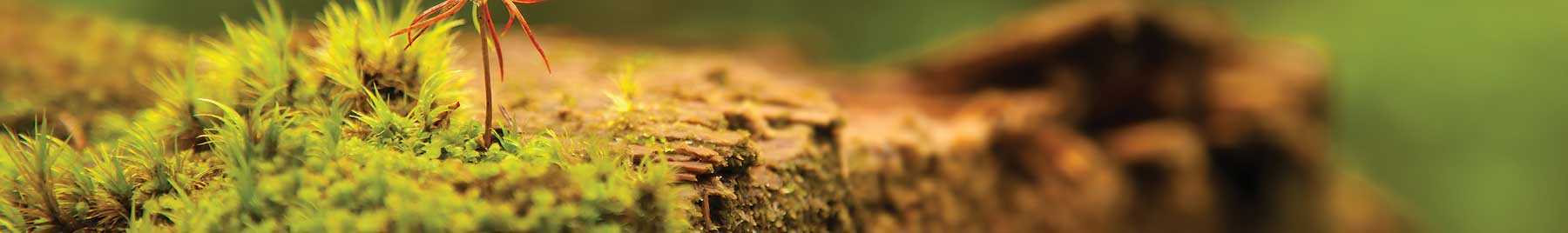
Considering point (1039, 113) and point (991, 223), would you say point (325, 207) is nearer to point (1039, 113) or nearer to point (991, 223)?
point (991, 223)

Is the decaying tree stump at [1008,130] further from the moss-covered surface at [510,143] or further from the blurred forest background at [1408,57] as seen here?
the blurred forest background at [1408,57]

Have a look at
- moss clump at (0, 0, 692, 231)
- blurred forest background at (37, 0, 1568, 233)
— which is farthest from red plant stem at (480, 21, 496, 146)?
blurred forest background at (37, 0, 1568, 233)

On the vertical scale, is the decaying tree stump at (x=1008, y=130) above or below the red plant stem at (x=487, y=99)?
above

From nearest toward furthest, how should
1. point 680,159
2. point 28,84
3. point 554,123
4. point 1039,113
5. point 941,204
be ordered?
point 680,159 < point 554,123 < point 941,204 < point 28,84 < point 1039,113

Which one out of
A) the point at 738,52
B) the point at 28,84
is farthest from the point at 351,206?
the point at 738,52

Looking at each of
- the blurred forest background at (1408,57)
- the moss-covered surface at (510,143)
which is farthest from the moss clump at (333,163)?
the blurred forest background at (1408,57)

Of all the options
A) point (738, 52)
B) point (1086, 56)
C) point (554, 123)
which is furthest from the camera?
point (738, 52)

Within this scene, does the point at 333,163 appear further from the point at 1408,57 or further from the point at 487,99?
the point at 1408,57
